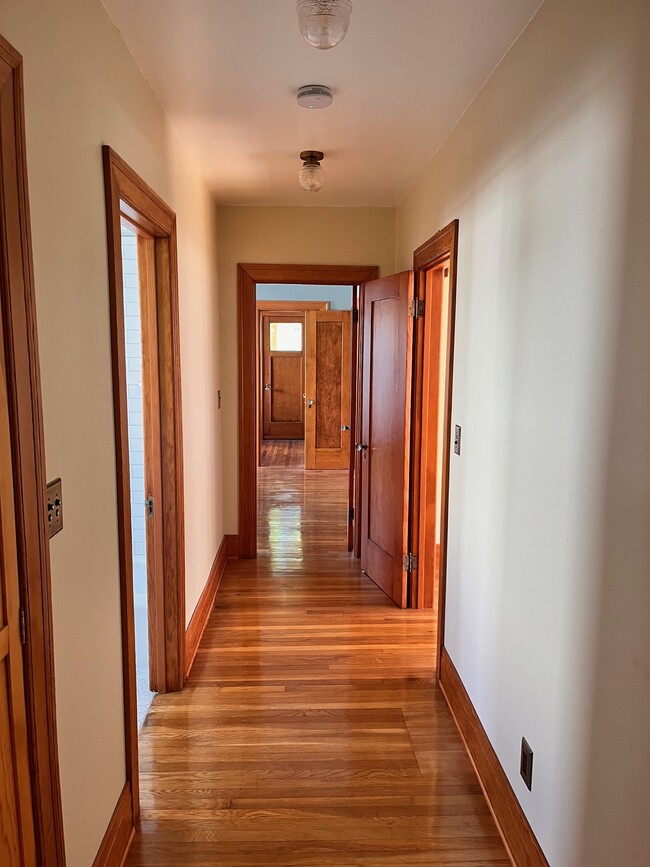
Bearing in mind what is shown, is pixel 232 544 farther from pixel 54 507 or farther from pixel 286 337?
pixel 286 337

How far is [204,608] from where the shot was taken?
138 inches

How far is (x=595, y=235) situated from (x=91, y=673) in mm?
1648

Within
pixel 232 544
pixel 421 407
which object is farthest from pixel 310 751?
pixel 232 544

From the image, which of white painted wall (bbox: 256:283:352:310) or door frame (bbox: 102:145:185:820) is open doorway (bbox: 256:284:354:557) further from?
door frame (bbox: 102:145:185:820)

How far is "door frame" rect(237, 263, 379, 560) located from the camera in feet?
14.3

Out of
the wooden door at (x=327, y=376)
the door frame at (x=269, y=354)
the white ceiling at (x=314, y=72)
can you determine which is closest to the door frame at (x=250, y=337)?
the white ceiling at (x=314, y=72)

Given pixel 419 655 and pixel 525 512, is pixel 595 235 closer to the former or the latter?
pixel 525 512

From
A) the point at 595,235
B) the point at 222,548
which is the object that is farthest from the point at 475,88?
the point at 222,548

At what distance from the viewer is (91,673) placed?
165cm

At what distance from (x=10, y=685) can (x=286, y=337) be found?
9.28 m

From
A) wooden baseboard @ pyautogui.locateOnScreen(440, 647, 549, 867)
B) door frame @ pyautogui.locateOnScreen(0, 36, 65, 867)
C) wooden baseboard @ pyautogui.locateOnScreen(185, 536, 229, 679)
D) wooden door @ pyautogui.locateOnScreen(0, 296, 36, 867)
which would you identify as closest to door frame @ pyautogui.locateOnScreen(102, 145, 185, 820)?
wooden baseboard @ pyautogui.locateOnScreen(185, 536, 229, 679)

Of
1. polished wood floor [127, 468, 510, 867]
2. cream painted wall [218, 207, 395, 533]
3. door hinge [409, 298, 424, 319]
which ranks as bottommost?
polished wood floor [127, 468, 510, 867]

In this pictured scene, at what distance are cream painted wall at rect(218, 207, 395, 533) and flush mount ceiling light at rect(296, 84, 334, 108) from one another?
6.40 feet

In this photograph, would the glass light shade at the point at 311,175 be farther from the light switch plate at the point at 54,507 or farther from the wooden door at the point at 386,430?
the light switch plate at the point at 54,507
